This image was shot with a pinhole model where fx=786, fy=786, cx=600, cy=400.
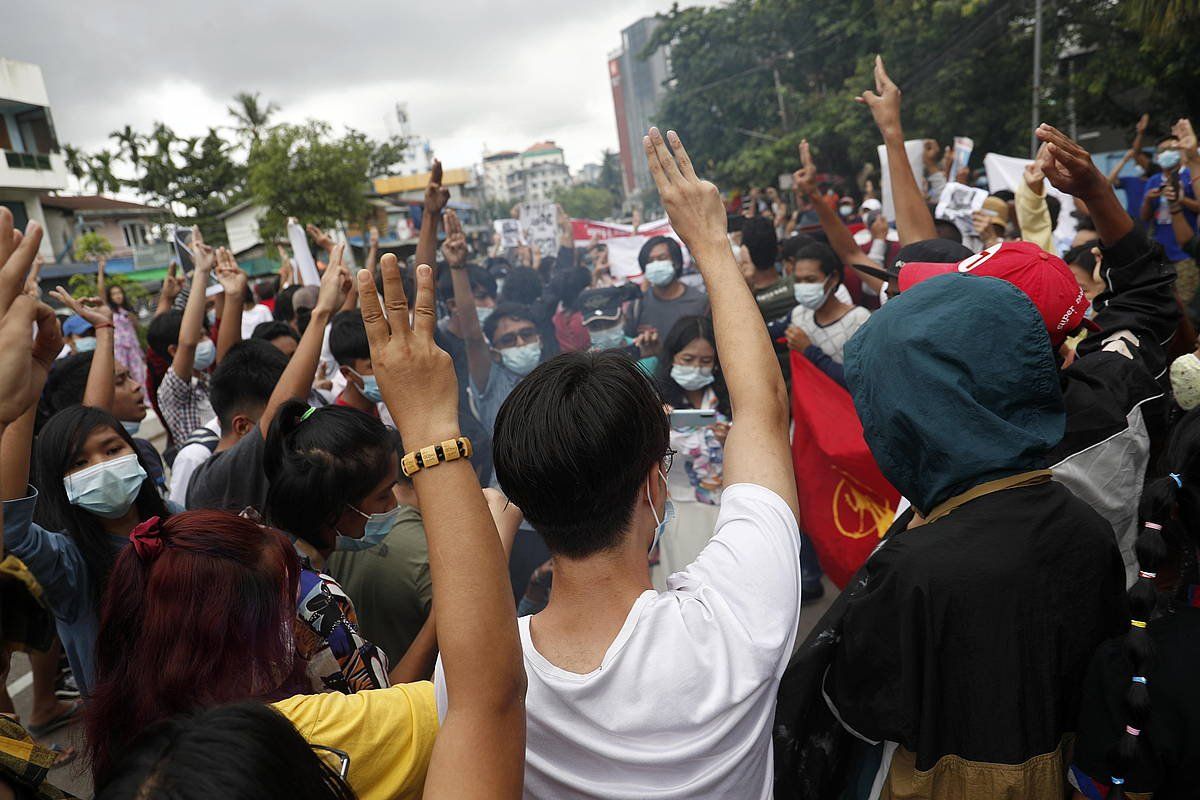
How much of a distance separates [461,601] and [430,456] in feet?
0.64

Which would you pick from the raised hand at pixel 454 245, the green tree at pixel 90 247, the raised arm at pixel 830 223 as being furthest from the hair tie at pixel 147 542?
the green tree at pixel 90 247

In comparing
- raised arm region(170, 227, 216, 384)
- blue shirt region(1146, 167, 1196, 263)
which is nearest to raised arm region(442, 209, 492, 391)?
raised arm region(170, 227, 216, 384)

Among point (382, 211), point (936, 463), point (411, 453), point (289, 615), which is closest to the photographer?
point (411, 453)

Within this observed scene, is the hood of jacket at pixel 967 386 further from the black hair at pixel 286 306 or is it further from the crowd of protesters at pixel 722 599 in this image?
the black hair at pixel 286 306

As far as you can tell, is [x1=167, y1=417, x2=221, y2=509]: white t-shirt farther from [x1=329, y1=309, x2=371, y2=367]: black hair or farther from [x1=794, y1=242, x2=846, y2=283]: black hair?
[x1=794, y1=242, x2=846, y2=283]: black hair

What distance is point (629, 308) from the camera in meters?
6.24

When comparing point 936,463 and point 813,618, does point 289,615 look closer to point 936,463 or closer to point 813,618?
point 936,463

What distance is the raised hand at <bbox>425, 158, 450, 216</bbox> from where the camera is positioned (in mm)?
3287

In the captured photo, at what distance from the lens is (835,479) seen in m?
3.60

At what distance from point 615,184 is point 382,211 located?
59.4 m

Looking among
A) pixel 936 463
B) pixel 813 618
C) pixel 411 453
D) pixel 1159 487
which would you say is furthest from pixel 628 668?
pixel 813 618

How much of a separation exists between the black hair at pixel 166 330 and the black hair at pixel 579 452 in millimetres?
4686

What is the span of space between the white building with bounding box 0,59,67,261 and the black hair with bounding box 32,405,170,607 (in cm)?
2966

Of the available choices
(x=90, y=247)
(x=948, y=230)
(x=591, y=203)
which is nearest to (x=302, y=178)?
(x=90, y=247)
